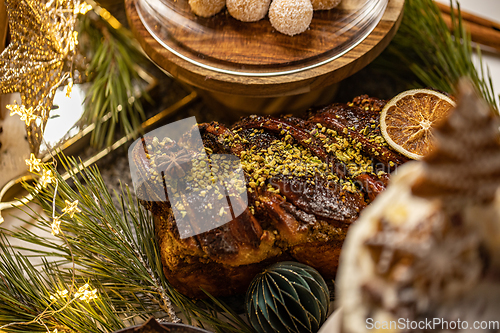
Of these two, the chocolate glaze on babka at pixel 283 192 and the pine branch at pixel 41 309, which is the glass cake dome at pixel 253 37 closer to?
the chocolate glaze on babka at pixel 283 192

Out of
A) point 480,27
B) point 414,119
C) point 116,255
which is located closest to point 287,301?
point 116,255

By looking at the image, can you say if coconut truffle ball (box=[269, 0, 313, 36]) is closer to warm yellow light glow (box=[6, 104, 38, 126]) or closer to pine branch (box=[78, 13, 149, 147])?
pine branch (box=[78, 13, 149, 147])

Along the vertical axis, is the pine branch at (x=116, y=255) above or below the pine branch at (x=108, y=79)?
below

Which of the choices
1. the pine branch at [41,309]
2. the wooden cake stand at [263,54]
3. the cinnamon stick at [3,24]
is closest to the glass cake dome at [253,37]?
the wooden cake stand at [263,54]

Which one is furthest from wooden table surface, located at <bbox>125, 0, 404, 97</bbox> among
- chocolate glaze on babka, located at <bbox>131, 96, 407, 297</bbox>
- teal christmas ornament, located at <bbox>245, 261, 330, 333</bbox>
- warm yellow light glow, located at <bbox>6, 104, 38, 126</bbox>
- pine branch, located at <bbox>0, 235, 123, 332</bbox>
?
pine branch, located at <bbox>0, 235, 123, 332</bbox>

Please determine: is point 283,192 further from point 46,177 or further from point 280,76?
point 46,177

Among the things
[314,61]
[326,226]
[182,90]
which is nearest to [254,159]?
[326,226]
